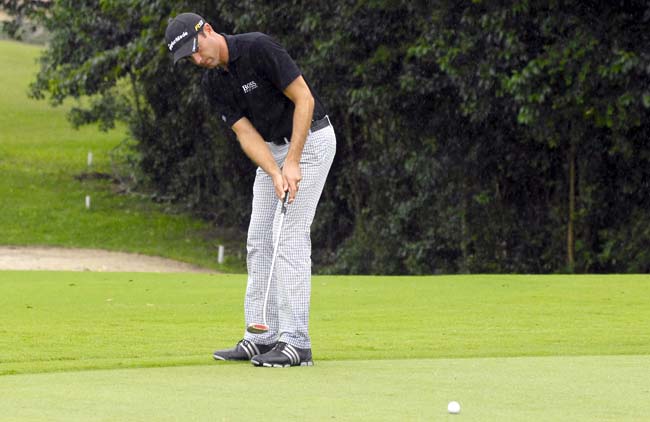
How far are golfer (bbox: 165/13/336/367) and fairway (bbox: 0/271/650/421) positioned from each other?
0.25 meters

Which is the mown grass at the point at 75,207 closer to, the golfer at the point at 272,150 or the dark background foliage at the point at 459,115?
the dark background foliage at the point at 459,115

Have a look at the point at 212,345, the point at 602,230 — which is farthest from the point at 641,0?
the point at 212,345

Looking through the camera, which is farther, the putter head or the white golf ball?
the putter head

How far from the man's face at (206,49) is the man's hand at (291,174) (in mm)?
591

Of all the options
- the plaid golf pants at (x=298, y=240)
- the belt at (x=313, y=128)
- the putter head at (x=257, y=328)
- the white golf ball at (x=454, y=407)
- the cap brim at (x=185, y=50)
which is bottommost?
the putter head at (x=257, y=328)

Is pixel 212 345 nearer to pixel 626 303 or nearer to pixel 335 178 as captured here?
pixel 626 303

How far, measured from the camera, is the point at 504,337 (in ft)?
24.4

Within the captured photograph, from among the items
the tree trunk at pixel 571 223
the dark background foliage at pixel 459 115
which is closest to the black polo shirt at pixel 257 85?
the dark background foliage at pixel 459 115

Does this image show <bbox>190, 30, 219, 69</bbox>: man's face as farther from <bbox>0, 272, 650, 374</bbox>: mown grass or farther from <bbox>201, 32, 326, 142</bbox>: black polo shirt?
<bbox>0, 272, 650, 374</bbox>: mown grass

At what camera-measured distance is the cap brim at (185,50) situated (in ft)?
19.3

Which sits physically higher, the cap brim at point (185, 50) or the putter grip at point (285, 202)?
the cap brim at point (185, 50)

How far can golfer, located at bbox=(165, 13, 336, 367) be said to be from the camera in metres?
5.98

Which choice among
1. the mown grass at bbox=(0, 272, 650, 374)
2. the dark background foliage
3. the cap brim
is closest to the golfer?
the cap brim

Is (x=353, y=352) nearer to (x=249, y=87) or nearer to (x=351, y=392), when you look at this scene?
(x=249, y=87)
